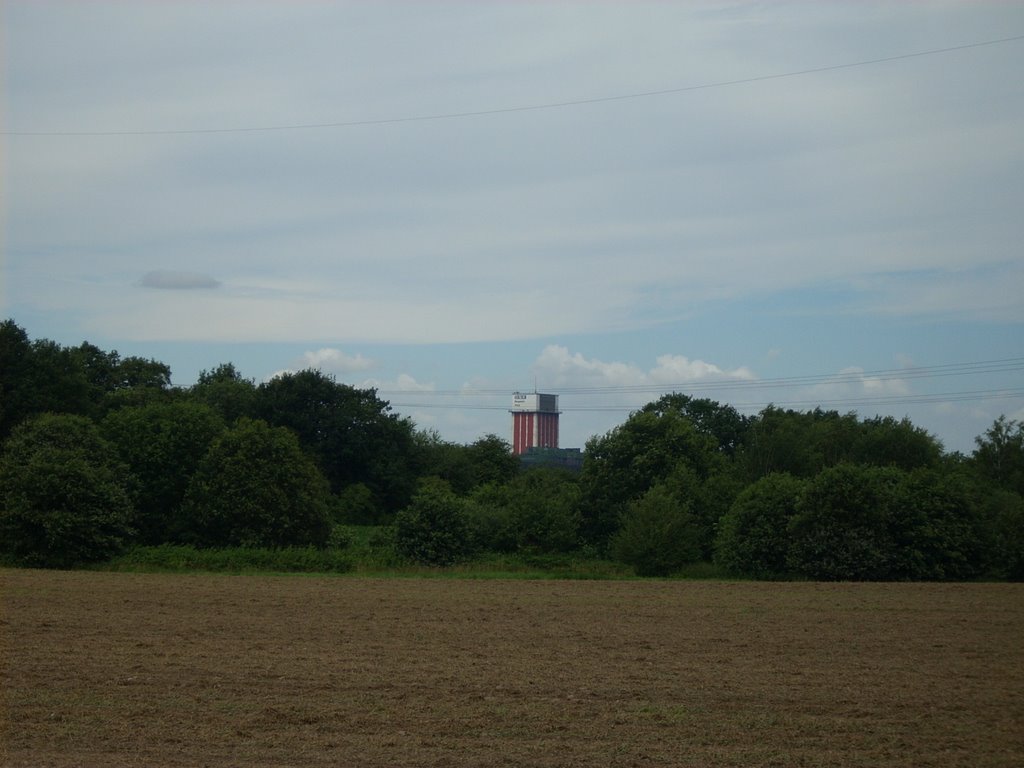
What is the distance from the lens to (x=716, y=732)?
1323cm

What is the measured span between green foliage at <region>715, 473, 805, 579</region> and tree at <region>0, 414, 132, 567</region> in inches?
992

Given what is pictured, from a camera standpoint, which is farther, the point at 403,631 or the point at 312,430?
the point at 312,430

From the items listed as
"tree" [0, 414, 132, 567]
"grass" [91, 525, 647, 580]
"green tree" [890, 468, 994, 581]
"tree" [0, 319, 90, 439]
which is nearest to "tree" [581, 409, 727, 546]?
"grass" [91, 525, 647, 580]

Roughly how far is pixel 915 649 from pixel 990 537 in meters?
23.0

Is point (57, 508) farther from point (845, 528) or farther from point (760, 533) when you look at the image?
point (845, 528)

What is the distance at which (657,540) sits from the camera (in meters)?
41.8

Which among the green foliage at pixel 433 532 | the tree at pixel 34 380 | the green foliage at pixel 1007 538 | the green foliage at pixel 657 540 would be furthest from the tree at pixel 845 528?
the tree at pixel 34 380

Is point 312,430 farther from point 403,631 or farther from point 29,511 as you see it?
point 403,631

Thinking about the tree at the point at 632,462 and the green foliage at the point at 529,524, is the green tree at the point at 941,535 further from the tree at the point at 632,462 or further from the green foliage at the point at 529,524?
the green foliage at the point at 529,524

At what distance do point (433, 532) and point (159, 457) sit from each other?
1417cm

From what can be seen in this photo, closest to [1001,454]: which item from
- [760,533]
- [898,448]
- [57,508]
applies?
[898,448]

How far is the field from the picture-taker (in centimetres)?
1238

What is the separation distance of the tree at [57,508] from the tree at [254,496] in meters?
4.38

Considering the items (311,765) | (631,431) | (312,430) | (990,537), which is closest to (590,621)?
(311,765)
